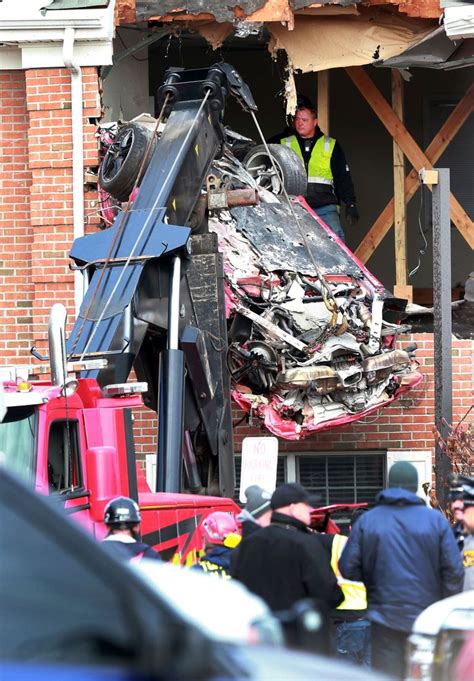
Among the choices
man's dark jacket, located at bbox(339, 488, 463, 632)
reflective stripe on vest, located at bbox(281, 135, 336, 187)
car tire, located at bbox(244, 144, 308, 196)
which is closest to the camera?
man's dark jacket, located at bbox(339, 488, 463, 632)

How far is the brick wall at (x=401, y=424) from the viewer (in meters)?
13.6

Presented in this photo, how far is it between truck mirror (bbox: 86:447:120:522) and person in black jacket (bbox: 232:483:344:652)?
121 cm

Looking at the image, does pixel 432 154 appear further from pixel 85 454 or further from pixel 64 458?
pixel 64 458

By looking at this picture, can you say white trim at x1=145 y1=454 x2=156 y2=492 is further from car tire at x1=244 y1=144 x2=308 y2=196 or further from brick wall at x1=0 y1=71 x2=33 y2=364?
car tire at x1=244 y1=144 x2=308 y2=196

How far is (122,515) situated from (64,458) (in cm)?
84

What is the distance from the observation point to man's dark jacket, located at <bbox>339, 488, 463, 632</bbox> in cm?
644

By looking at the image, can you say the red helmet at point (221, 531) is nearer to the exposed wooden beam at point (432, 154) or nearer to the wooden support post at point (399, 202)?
the wooden support post at point (399, 202)

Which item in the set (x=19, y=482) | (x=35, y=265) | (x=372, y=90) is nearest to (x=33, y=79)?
(x=35, y=265)

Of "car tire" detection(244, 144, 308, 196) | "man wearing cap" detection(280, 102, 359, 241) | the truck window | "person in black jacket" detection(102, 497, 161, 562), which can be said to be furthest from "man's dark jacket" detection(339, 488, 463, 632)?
"man wearing cap" detection(280, 102, 359, 241)

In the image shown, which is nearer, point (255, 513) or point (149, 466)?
point (255, 513)

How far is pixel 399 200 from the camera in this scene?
14945 millimetres

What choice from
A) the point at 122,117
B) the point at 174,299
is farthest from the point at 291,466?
the point at 174,299

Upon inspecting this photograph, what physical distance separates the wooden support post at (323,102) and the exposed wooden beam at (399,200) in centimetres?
81

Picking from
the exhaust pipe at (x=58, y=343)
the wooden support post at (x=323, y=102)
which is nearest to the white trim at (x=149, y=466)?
the wooden support post at (x=323, y=102)
